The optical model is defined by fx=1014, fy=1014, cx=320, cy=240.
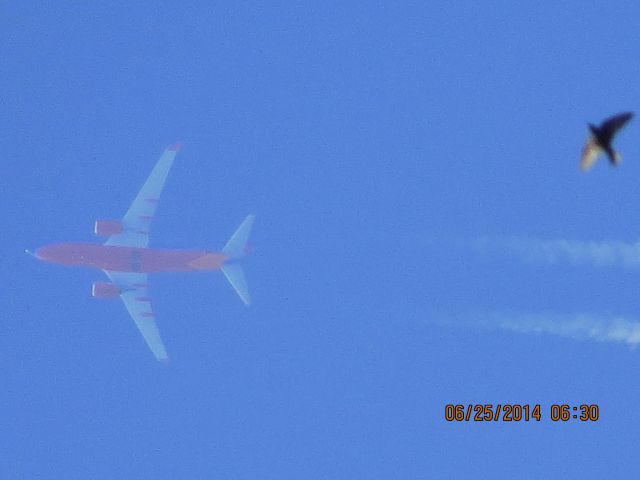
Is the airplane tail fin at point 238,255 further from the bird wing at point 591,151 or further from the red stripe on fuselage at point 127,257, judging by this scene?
the bird wing at point 591,151

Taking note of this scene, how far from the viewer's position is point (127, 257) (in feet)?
248

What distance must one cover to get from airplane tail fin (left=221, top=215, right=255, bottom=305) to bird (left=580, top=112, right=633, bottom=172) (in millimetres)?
45607

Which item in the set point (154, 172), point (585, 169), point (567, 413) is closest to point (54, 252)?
point (154, 172)

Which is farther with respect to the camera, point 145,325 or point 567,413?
point 145,325

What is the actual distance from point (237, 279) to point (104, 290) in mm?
10979

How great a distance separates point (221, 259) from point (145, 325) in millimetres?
11505

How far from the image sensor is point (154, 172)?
7988 centimetres

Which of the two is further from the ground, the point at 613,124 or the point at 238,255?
the point at 238,255

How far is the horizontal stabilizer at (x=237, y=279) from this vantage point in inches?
2894

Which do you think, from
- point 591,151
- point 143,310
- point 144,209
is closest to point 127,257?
point 144,209

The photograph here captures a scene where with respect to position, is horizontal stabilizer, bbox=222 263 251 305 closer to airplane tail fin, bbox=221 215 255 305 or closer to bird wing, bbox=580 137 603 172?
airplane tail fin, bbox=221 215 255 305

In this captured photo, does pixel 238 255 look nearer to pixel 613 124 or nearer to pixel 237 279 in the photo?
pixel 237 279

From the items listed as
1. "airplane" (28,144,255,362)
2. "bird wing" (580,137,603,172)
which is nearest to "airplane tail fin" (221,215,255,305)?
"airplane" (28,144,255,362)

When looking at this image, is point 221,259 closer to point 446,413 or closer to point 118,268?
point 118,268
